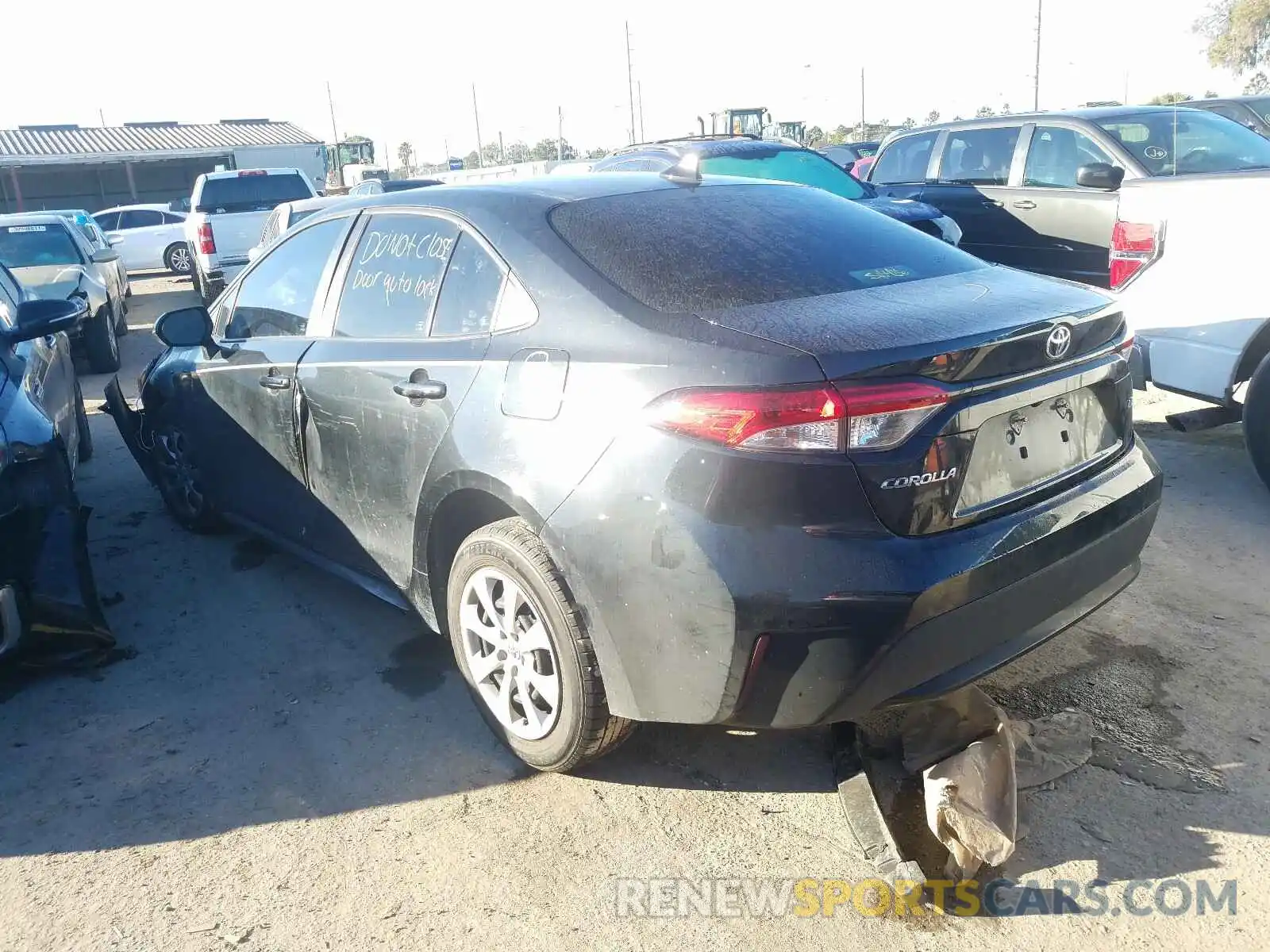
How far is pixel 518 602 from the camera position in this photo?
288cm

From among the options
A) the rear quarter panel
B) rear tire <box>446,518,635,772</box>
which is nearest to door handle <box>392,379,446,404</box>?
rear tire <box>446,518,635,772</box>

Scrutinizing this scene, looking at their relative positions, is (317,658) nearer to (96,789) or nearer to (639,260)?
(96,789)

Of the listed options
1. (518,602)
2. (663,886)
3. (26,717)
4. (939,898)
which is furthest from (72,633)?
(939,898)

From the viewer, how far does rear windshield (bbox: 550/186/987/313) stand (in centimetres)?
278

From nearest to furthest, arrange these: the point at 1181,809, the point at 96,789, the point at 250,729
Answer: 1. the point at 1181,809
2. the point at 96,789
3. the point at 250,729

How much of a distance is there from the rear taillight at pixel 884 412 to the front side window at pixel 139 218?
22710 millimetres

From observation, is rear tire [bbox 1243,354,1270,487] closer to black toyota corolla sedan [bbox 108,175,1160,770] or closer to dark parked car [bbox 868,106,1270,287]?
black toyota corolla sedan [bbox 108,175,1160,770]

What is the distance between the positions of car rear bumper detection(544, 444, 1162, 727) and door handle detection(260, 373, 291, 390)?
1.75 meters

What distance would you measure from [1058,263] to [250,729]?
22.3 feet

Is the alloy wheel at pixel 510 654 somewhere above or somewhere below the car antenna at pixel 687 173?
below

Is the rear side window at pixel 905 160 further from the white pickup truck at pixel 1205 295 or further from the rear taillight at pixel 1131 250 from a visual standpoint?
the white pickup truck at pixel 1205 295

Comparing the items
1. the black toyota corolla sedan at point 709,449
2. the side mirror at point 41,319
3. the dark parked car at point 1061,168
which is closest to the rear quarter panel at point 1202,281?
the dark parked car at point 1061,168

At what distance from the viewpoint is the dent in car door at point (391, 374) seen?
3078 millimetres

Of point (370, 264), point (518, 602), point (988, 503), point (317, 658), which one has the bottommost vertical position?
point (317, 658)
